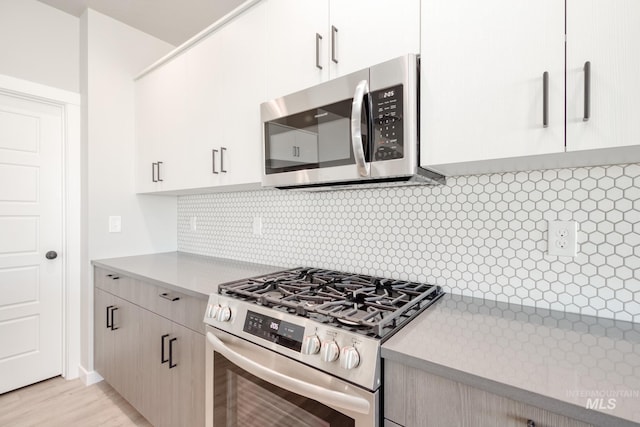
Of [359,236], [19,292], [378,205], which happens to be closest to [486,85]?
[378,205]

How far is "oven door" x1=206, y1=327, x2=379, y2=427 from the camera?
874 millimetres

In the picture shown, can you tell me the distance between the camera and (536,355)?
2.60ft

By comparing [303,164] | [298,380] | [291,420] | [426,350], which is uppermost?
[303,164]

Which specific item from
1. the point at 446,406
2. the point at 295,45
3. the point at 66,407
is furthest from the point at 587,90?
the point at 66,407

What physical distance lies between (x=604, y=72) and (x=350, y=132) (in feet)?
2.41

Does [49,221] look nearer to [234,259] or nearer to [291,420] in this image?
[234,259]

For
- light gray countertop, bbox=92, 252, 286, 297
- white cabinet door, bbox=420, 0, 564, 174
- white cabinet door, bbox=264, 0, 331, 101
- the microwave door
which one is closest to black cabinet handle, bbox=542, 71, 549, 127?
white cabinet door, bbox=420, 0, 564, 174

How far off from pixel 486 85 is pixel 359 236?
2.86ft

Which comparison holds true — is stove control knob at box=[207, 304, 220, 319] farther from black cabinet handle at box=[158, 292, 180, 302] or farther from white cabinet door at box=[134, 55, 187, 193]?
white cabinet door at box=[134, 55, 187, 193]

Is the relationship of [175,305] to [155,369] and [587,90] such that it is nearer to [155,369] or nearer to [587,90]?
[155,369]

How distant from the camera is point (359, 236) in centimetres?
160

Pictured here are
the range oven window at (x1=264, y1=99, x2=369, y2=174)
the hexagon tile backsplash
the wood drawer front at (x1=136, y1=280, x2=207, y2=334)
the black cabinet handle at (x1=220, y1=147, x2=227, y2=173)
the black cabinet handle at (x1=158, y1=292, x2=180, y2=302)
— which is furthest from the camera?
the black cabinet handle at (x1=220, y1=147, x2=227, y2=173)

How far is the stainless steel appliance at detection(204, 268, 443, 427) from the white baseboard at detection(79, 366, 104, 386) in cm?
158

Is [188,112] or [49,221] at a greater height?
[188,112]
